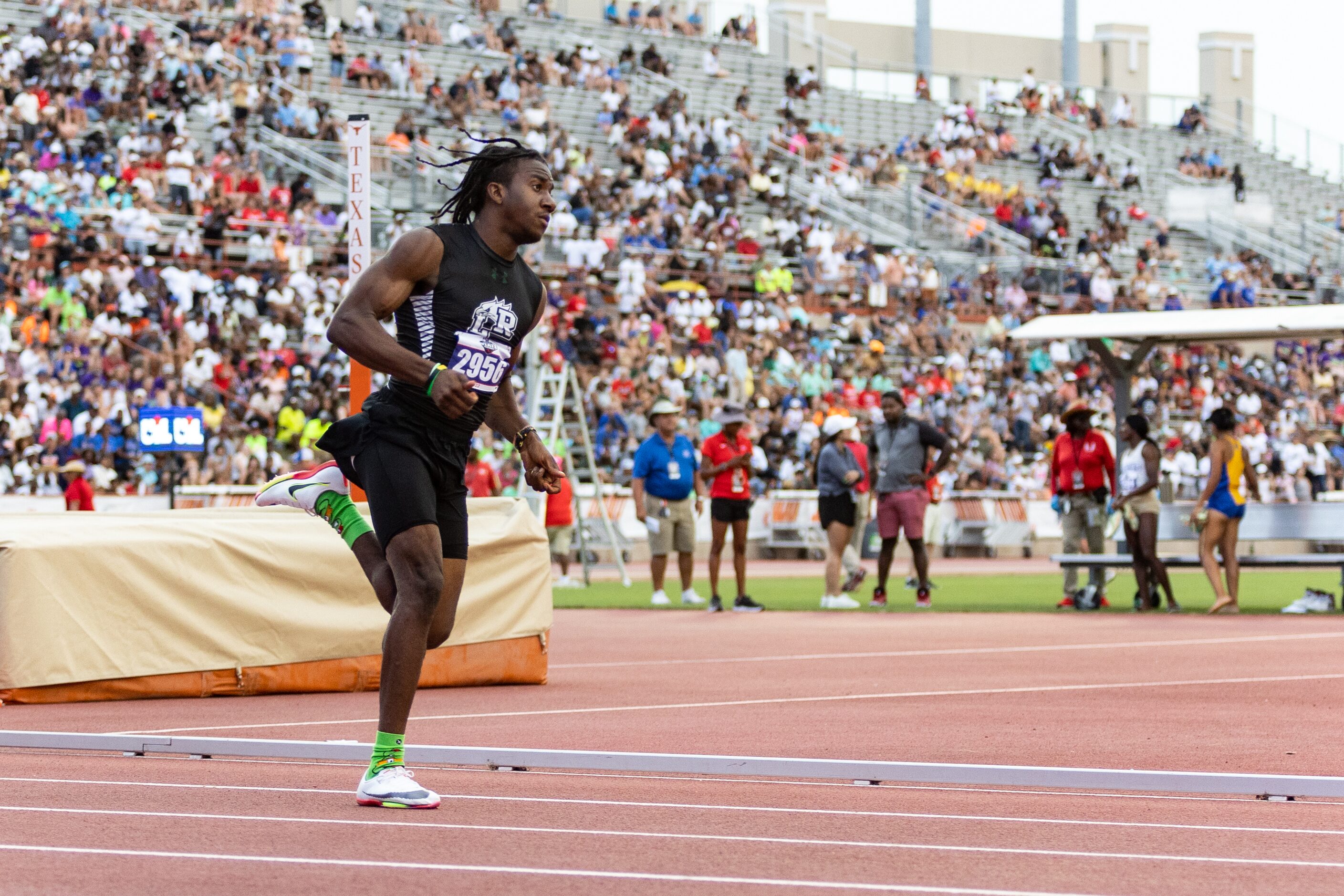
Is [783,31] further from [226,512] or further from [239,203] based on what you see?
[226,512]

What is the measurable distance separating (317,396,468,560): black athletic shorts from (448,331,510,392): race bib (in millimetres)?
216

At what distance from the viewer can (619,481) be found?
101ft

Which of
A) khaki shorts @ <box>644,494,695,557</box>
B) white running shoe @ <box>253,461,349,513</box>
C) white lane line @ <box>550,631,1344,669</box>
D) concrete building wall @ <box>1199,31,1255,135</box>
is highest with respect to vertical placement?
concrete building wall @ <box>1199,31,1255,135</box>

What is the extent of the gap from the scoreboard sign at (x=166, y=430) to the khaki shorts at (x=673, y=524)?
14.7ft

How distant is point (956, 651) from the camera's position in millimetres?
14047

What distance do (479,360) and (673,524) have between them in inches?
550

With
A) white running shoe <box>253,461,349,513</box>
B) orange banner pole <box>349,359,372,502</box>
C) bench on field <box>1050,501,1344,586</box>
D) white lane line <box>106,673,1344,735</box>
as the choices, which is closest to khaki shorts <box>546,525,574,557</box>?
bench on field <box>1050,501,1344,586</box>

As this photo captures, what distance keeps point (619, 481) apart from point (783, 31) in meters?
23.3

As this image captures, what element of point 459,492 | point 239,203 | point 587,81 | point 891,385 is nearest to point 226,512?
point 459,492

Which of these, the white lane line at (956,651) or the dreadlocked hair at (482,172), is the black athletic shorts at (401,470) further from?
the white lane line at (956,651)

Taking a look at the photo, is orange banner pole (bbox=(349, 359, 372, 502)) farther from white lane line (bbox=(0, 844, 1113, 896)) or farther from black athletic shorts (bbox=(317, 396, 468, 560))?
white lane line (bbox=(0, 844, 1113, 896))

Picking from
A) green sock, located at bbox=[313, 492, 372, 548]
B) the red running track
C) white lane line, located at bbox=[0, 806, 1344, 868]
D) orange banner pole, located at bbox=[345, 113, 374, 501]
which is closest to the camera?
the red running track

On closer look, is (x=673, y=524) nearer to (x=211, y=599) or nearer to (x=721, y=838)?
(x=211, y=599)

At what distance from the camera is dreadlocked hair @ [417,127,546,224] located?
6.93 metres
